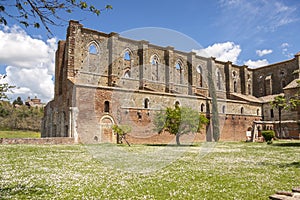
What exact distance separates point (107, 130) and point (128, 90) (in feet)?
19.8

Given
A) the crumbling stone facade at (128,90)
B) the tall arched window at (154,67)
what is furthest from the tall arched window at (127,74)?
the tall arched window at (154,67)

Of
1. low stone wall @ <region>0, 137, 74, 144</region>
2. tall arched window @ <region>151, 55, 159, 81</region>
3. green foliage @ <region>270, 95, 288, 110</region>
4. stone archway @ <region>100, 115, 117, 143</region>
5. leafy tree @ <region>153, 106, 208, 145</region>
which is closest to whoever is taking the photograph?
green foliage @ <region>270, 95, 288, 110</region>

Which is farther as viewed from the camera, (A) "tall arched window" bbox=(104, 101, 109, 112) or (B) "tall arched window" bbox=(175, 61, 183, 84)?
(B) "tall arched window" bbox=(175, 61, 183, 84)

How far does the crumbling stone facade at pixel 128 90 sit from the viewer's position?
28.6 meters

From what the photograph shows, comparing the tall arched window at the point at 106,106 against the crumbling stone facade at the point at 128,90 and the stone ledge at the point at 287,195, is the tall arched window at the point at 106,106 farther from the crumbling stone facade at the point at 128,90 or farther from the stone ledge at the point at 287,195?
the stone ledge at the point at 287,195

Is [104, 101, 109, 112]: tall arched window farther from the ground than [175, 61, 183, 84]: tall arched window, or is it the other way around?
[175, 61, 183, 84]: tall arched window

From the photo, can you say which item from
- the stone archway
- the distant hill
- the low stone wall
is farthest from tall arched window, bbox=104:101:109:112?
the distant hill

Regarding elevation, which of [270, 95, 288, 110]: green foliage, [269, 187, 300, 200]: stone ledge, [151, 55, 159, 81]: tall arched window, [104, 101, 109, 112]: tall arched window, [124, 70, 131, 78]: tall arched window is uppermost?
[151, 55, 159, 81]: tall arched window

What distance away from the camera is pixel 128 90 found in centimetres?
3209

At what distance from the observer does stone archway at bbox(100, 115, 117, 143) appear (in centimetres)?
2822

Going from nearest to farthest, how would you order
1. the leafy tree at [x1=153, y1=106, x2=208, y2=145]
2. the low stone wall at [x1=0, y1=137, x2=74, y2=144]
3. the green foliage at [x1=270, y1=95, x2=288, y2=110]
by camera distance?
the green foliage at [x1=270, y1=95, x2=288, y2=110] → the low stone wall at [x1=0, y1=137, x2=74, y2=144] → the leafy tree at [x1=153, y1=106, x2=208, y2=145]

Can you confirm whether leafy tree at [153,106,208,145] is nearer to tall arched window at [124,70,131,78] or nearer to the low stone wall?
the low stone wall

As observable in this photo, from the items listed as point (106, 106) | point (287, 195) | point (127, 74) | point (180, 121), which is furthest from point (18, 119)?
point (287, 195)

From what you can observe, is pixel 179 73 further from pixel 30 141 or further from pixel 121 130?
pixel 30 141
